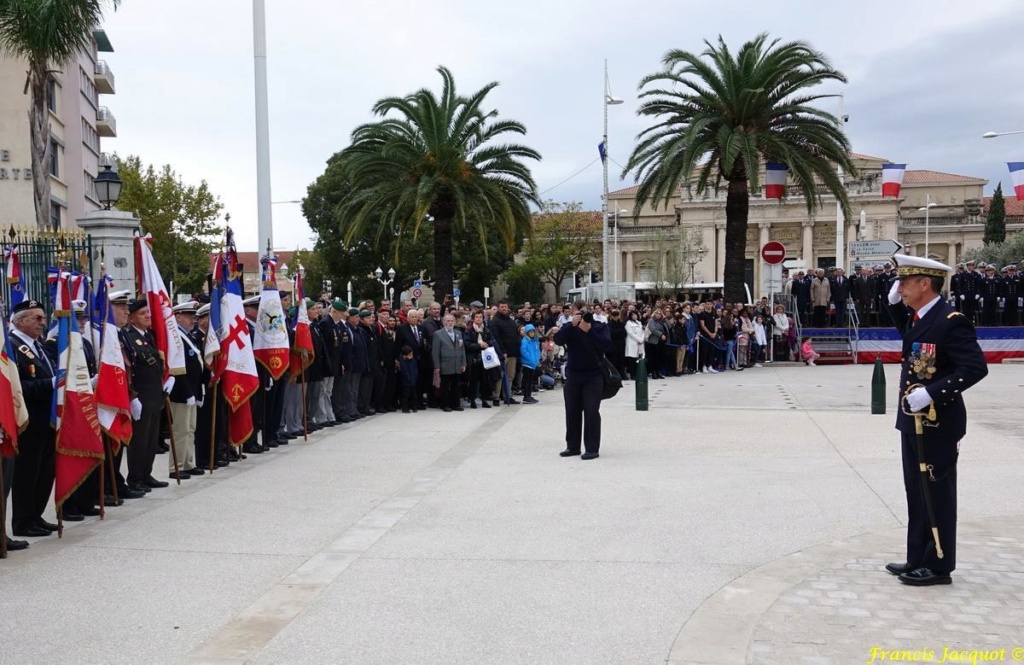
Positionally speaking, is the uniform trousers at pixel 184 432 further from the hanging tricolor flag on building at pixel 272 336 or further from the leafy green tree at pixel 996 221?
the leafy green tree at pixel 996 221

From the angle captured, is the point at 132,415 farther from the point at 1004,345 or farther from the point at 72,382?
the point at 1004,345

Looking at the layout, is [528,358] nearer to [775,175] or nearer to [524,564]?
[524,564]

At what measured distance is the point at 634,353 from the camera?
22406 millimetres

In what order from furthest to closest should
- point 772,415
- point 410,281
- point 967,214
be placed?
point 967,214 < point 410,281 < point 772,415

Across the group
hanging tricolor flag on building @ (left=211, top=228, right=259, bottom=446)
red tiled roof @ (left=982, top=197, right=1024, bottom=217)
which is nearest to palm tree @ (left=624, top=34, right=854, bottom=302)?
hanging tricolor flag on building @ (left=211, top=228, right=259, bottom=446)

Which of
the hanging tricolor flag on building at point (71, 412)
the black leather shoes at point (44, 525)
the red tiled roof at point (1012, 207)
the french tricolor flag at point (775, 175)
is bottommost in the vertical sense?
the black leather shoes at point (44, 525)

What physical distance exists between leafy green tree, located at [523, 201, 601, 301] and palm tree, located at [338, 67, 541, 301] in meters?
41.9

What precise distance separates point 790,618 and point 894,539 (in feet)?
7.09

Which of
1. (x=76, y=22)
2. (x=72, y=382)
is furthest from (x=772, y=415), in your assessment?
(x=76, y=22)

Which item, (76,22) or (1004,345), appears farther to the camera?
(1004,345)

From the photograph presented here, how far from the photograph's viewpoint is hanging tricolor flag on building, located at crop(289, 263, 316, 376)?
41.5ft

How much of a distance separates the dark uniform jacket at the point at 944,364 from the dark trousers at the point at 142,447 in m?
6.97

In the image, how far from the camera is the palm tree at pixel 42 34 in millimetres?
21000

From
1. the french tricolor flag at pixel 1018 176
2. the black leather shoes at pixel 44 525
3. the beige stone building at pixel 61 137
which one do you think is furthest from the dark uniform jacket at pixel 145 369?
the french tricolor flag at pixel 1018 176
